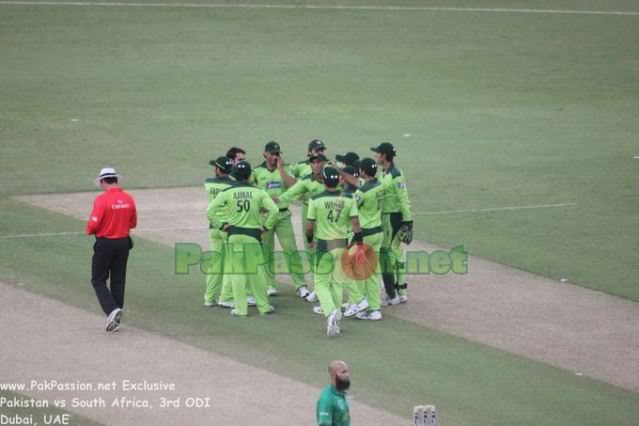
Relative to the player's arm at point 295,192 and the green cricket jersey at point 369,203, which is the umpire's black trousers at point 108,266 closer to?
the player's arm at point 295,192

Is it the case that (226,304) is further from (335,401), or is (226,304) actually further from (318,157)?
(335,401)

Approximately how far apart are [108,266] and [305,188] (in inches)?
118

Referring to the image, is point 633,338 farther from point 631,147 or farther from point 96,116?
point 96,116

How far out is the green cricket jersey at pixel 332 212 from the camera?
17.5 m

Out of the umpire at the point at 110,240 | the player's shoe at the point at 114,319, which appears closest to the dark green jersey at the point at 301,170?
the umpire at the point at 110,240

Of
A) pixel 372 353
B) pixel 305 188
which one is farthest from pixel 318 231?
pixel 372 353

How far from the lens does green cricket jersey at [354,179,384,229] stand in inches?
709

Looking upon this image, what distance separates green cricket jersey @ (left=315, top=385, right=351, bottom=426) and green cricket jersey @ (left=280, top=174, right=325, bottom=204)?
6642 millimetres

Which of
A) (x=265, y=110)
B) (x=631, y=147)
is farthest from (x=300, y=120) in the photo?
(x=631, y=147)

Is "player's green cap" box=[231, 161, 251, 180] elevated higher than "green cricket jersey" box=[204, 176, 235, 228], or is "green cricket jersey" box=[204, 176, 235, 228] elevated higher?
"player's green cap" box=[231, 161, 251, 180]

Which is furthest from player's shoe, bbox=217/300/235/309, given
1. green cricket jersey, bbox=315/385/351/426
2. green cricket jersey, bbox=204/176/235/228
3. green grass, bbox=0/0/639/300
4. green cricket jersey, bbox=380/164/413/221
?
green cricket jersey, bbox=315/385/351/426

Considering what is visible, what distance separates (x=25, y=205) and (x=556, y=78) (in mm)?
20127

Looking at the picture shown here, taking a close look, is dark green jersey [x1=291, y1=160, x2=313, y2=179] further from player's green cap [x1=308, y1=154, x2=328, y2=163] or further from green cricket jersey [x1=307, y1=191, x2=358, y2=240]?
green cricket jersey [x1=307, y1=191, x2=358, y2=240]

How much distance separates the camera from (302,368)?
52.2ft
